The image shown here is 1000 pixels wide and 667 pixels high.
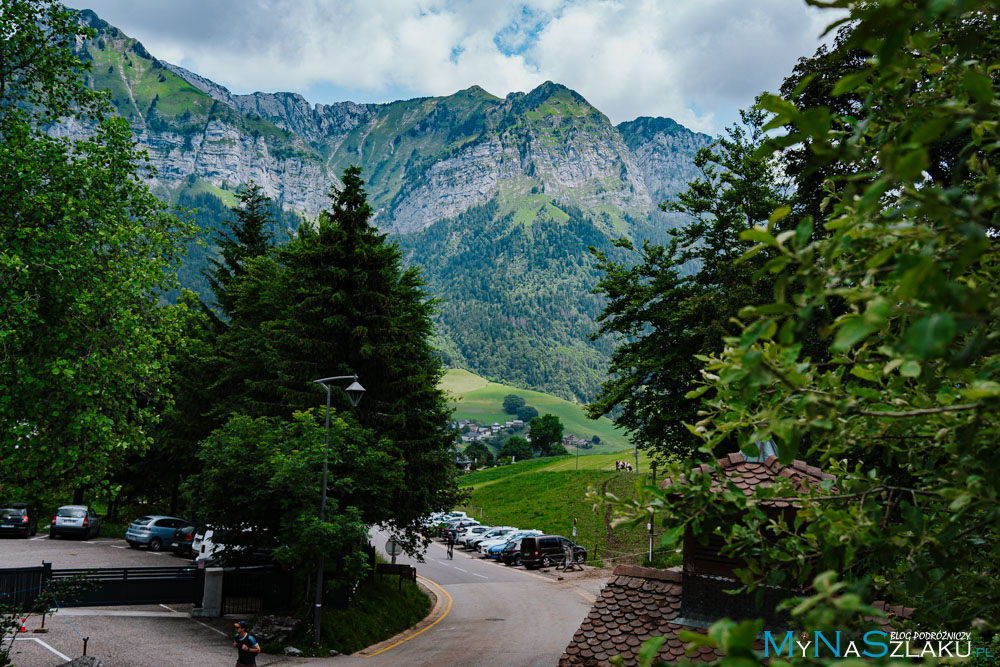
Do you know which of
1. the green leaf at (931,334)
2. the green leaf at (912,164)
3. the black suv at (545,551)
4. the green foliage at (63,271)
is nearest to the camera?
the green leaf at (931,334)

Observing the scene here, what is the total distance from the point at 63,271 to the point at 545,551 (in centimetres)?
3314

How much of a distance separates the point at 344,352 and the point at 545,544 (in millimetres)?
21888

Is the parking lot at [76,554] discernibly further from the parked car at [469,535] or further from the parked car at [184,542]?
the parked car at [469,535]

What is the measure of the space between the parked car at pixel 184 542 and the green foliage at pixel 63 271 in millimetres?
18299

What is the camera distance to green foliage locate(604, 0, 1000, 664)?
2.04m

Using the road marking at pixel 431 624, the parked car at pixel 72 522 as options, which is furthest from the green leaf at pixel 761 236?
the parked car at pixel 72 522

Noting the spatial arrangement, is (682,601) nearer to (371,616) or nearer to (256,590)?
(371,616)

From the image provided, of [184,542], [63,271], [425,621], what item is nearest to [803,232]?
[63,271]

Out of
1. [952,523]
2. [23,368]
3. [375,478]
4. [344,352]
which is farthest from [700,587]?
[344,352]

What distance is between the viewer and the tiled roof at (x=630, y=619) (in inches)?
348

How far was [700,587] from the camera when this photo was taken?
841 cm

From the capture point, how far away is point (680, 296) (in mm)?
23812

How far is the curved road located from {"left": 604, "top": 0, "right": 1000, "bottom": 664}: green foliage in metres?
16.0

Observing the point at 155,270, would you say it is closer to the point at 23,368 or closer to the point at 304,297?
the point at 23,368
